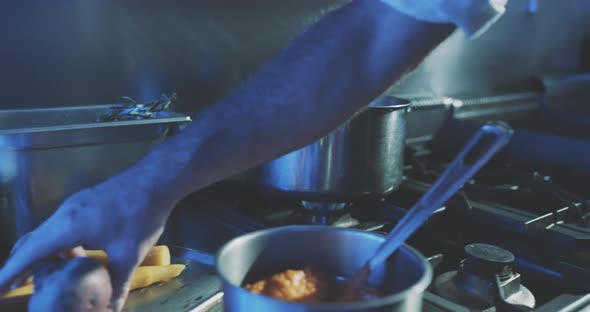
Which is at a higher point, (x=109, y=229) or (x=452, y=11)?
(x=452, y=11)

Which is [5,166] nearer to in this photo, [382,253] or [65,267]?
[65,267]

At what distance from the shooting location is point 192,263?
713mm

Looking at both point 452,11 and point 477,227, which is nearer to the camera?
point 452,11

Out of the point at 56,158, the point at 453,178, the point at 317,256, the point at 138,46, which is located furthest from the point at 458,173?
the point at 138,46

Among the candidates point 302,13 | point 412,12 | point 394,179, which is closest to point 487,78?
point 302,13

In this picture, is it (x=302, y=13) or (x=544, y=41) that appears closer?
(x=302, y=13)

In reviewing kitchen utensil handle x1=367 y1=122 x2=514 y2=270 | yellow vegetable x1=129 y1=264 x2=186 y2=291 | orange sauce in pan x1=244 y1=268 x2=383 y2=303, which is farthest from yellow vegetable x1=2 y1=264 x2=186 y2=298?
kitchen utensil handle x1=367 y1=122 x2=514 y2=270

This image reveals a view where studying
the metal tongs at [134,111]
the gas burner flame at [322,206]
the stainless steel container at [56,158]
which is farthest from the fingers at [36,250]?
the gas burner flame at [322,206]

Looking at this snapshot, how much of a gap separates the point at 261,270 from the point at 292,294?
5cm

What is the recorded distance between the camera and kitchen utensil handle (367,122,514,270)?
1.33 feet

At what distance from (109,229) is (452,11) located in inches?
15.6

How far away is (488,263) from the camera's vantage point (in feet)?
2.36

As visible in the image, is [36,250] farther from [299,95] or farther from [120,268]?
[299,95]

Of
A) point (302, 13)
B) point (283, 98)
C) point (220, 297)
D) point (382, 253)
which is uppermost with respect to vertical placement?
point (302, 13)
